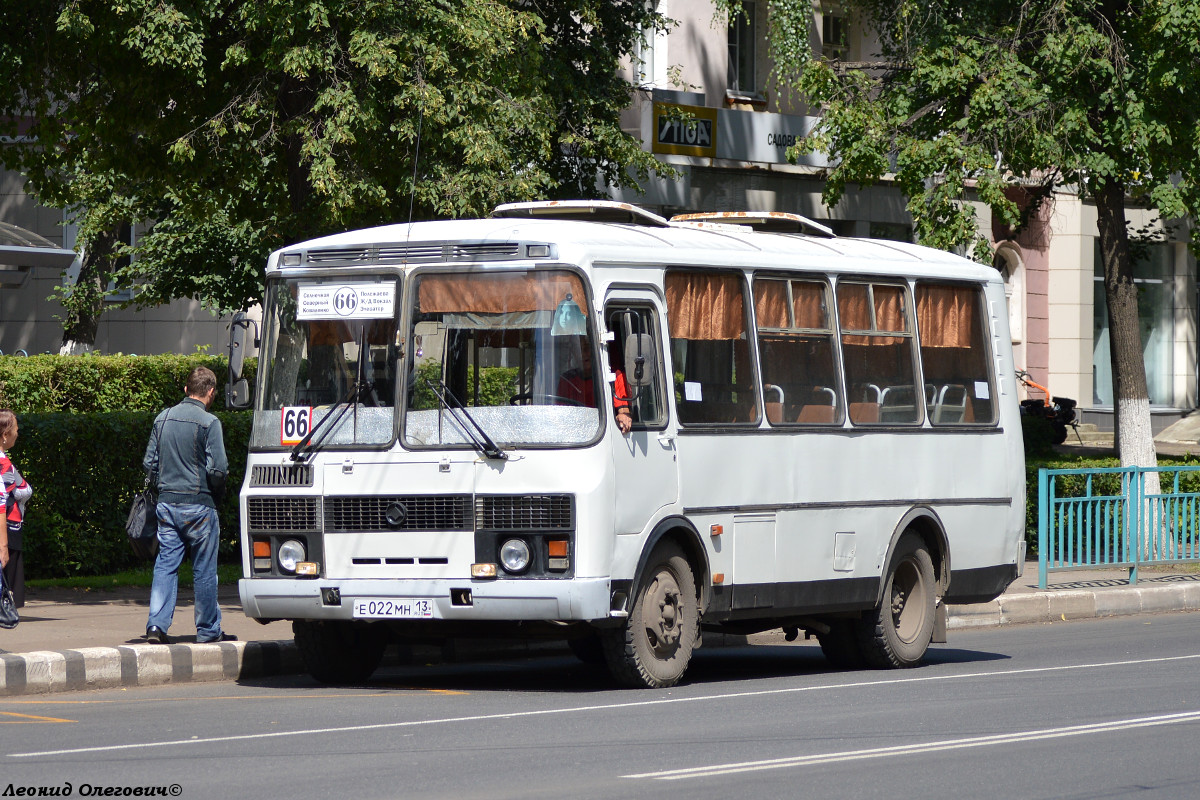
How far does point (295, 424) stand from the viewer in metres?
11.0

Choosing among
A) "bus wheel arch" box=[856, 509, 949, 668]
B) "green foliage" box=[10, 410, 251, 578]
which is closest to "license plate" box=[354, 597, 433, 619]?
"bus wheel arch" box=[856, 509, 949, 668]

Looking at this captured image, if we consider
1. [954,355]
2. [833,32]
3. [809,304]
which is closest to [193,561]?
[809,304]

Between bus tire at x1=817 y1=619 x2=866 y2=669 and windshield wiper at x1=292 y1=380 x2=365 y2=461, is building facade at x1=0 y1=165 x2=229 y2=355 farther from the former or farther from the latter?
windshield wiper at x1=292 y1=380 x2=365 y2=461

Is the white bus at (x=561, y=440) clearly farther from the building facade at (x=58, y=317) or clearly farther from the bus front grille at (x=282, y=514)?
the building facade at (x=58, y=317)

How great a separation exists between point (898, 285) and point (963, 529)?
6.15ft

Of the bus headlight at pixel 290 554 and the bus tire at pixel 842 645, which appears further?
the bus tire at pixel 842 645

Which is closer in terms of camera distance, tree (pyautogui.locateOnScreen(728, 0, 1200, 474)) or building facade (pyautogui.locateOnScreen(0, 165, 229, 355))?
tree (pyautogui.locateOnScreen(728, 0, 1200, 474))

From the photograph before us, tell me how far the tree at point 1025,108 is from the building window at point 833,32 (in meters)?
9.54

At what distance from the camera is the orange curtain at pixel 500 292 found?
10.6 metres

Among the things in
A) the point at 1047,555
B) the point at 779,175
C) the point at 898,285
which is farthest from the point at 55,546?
the point at 779,175

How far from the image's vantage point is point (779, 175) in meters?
30.0

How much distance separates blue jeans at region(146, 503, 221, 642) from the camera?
11945 millimetres

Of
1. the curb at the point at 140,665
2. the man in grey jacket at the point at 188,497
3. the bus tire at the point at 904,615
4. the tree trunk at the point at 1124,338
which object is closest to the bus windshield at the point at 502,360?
the man in grey jacket at the point at 188,497

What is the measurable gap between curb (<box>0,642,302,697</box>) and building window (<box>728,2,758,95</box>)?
19403 millimetres
